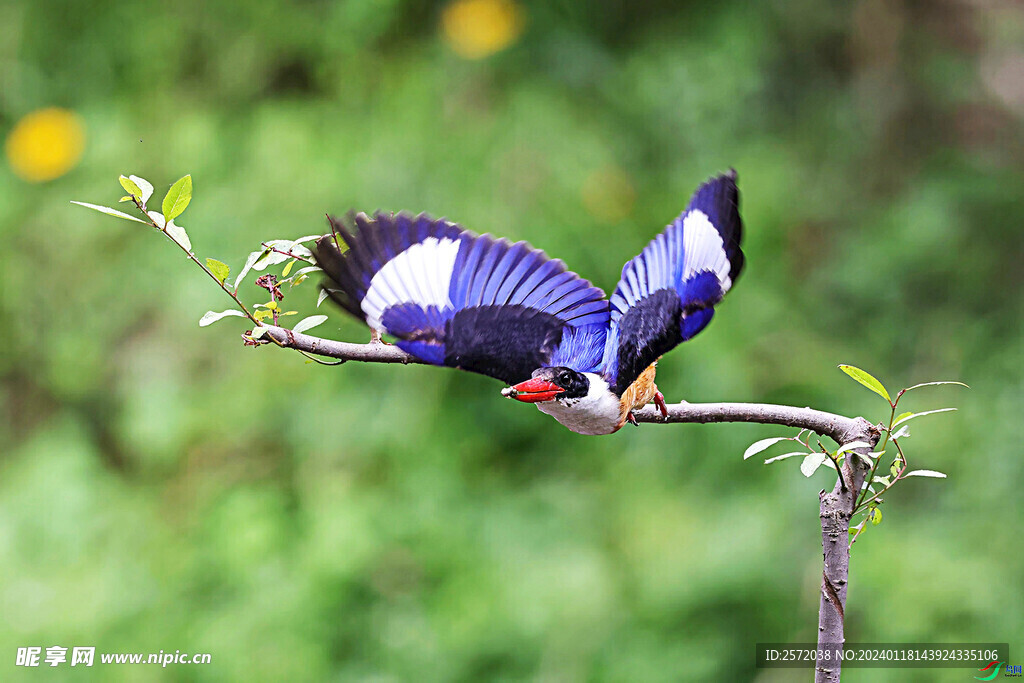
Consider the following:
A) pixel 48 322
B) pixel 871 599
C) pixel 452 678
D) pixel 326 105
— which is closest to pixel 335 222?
pixel 452 678

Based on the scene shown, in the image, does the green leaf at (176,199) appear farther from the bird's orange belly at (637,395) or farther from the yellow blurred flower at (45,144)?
the yellow blurred flower at (45,144)

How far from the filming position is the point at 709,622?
3.93ft

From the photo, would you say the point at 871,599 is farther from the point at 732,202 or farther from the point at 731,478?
the point at 732,202

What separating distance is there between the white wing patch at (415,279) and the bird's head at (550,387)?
0.08 m

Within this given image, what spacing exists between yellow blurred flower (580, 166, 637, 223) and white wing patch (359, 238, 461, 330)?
0.92 m

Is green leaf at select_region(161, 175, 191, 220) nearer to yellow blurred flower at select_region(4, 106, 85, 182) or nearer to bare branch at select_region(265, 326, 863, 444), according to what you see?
bare branch at select_region(265, 326, 863, 444)

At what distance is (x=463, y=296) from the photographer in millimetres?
520

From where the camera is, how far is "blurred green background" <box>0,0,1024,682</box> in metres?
1.21

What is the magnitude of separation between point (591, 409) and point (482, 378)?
33.0 inches

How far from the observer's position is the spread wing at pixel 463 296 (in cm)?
49

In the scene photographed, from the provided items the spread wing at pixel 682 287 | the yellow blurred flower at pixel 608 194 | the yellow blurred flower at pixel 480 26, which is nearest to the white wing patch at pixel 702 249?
the spread wing at pixel 682 287

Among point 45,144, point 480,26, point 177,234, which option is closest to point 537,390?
point 177,234

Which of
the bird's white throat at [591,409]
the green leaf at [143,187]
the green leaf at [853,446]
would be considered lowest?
the green leaf at [853,446]

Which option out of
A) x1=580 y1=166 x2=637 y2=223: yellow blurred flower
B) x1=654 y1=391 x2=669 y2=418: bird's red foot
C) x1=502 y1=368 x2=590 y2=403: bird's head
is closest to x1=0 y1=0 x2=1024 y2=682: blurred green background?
x1=580 y1=166 x2=637 y2=223: yellow blurred flower
